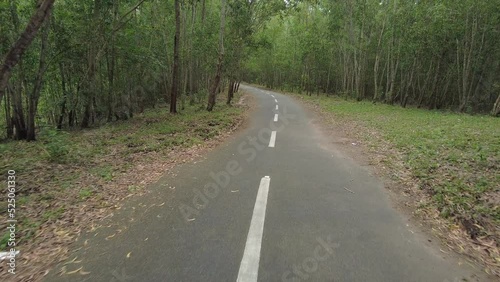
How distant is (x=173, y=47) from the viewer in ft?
64.0

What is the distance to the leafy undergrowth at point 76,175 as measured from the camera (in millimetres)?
3648

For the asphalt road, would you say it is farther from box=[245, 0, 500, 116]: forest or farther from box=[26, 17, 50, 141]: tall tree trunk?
box=[245, 0, 500, 116]: forest

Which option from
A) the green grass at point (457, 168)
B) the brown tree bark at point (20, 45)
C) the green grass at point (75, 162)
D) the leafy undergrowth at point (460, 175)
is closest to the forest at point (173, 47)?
the brown tree bark at point (20, 45)

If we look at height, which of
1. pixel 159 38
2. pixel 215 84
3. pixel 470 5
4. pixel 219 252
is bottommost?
pixel 219 252

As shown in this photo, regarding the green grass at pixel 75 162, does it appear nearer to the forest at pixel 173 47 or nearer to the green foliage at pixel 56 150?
the green foliage at pixel 56 150

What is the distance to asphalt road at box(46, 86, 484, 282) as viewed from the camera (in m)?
3.00

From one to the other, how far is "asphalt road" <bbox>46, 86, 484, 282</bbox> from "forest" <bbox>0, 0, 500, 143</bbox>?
3.51 metres

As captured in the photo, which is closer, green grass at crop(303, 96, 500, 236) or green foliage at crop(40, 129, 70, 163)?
green grass at crop(303, 96, 500, 236)

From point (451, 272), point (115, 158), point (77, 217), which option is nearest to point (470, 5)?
point (451, 272)

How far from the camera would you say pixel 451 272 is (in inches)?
122

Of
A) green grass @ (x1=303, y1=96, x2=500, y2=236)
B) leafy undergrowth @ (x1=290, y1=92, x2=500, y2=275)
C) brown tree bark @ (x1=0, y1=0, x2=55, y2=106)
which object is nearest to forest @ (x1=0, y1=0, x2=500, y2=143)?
brown tree bark @ (x1=0, y1=0, x2=55, y2=106)

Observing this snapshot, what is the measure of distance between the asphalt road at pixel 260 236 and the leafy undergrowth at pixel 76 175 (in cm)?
42

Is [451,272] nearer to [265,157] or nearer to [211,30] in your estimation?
[265,157]

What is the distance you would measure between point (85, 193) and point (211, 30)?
16761 mm
